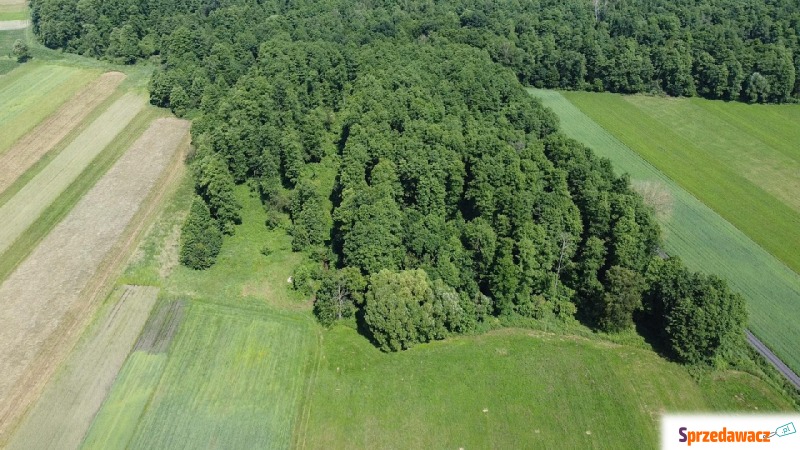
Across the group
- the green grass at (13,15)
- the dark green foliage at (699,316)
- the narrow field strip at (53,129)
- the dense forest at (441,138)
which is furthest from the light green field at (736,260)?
the green grass at (13,15)

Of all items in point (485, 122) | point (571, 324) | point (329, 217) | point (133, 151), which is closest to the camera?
point (571, 324)

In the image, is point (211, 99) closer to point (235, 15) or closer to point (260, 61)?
point (260, 61)

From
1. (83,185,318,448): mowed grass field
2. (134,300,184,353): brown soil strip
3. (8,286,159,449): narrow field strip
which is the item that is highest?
(83,185,318,448): mowed grass field

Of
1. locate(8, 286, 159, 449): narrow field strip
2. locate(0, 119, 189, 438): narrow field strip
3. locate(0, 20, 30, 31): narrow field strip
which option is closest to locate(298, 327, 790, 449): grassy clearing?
locate(8, 286, 159, 449): narrow field strip

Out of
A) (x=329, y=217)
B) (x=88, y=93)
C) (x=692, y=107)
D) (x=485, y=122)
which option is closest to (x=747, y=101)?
(x=692, y=107)

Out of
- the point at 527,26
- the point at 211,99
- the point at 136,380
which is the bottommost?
the point at 136,380

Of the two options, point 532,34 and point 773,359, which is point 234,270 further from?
point 532,34

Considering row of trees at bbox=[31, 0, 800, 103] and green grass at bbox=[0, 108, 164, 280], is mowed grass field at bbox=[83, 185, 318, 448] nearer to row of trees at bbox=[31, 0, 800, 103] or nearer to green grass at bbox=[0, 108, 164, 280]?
green grass at bbox=[0, 108, 164, 280]

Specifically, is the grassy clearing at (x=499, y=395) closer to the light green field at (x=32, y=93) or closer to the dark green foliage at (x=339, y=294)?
the dark green foliage at (x=339, y=294)
